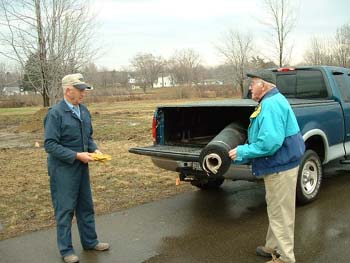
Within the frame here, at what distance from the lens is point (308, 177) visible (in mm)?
6418

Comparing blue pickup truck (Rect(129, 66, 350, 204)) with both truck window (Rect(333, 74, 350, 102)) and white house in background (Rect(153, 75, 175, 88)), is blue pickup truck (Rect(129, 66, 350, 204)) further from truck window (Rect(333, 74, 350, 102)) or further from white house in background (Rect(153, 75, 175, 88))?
white house in background (Rect(153, 75, 175, 88))

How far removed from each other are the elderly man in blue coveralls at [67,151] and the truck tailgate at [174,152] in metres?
1.54

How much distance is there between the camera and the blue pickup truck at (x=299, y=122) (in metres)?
5.98

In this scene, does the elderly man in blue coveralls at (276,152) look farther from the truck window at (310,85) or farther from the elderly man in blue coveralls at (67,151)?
the truck window at (310,85)

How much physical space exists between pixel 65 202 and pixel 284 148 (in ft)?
7.03

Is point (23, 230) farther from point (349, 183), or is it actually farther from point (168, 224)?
point (349, 183)

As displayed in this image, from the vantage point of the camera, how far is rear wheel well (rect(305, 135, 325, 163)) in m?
6.53

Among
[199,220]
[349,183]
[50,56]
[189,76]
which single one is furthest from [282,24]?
[189,76]

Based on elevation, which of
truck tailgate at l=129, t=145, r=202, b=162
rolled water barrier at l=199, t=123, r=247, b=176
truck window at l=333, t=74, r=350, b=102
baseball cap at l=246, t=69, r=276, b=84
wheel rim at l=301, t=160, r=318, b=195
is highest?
baseball cap at l=246, t=69, r=276, b=84

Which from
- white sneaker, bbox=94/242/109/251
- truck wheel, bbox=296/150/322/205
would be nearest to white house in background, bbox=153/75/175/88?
truck wheel, bbox=296/150/322/205

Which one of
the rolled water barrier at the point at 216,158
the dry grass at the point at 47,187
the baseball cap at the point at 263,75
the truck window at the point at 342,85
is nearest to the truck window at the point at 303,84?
the truck window at the point at 342,85

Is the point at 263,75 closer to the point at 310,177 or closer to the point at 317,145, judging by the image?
the point at 310,177

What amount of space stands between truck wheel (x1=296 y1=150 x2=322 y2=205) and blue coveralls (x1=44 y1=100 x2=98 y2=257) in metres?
3.04

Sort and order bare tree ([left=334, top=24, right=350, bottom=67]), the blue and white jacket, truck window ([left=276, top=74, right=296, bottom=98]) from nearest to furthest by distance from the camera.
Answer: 1. the blue and white jacket
2. truck window ([left=276, top=74, right=296, bottom=98])
3. bare tree ([left=334, top=24, right=350, bottom=67])
